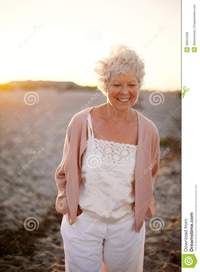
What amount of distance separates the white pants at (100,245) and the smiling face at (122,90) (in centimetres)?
36


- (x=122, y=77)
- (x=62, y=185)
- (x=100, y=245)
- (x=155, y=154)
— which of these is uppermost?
(x=122, y=77)

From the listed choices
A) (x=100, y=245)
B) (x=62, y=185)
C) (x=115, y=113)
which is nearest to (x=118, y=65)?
(x=115, y=113)

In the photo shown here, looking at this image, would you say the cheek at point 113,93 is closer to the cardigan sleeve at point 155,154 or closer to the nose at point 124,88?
the nose at point 124,88

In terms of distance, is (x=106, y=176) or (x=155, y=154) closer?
(x=106, y=176)

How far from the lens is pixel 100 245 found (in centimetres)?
131

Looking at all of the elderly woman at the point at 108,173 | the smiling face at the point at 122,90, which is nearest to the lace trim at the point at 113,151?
the elderly woman at the point at 108,173

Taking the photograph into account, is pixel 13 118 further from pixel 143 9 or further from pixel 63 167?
pixel 143 9

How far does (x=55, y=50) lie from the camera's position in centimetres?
145

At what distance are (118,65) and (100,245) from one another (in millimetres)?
559

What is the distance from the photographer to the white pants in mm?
1288

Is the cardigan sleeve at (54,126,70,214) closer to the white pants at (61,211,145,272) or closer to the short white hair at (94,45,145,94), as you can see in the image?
the white pants at (61,211,145,272)

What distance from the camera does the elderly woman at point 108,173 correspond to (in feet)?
4.16

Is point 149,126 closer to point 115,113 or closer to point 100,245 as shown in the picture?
point 115,113
